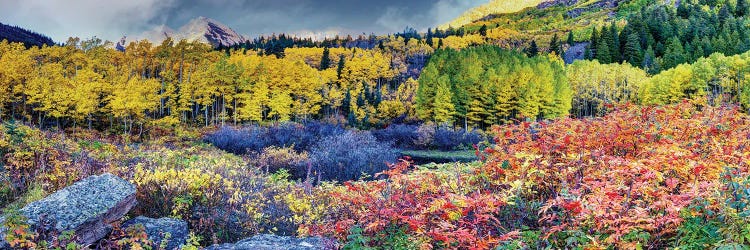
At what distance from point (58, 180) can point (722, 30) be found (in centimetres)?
9374

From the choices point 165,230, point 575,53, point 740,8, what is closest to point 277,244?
point 165,230

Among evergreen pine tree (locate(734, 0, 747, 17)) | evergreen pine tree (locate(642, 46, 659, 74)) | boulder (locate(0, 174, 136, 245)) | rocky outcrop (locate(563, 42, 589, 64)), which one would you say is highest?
evergreen pine tree (locate(734, 0, 747, 17))

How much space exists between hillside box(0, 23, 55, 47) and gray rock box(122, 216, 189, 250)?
89.2 meters

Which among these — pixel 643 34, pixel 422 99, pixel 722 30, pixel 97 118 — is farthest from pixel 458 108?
pixel 722 30

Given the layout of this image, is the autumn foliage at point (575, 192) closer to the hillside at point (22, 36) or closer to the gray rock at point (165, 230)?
the gray rock at point (165, 230)

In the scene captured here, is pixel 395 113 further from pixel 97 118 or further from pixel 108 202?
pixel 108 202

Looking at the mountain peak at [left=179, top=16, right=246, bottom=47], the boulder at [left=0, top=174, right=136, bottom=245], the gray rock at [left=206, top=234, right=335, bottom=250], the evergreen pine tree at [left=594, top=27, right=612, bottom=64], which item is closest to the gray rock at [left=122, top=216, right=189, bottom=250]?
the boulder at [left=0, top=174, right=136, bottom=245]

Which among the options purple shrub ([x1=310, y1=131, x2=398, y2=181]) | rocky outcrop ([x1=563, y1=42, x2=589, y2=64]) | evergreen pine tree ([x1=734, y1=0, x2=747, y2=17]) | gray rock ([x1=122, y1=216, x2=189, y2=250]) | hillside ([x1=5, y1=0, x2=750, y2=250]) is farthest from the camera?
evergreen pine tree ([x1=734, y1=0, x2=747, y2=17])

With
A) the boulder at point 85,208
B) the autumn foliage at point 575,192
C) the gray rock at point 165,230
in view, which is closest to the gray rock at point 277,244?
the autumn foliage at point 575,192

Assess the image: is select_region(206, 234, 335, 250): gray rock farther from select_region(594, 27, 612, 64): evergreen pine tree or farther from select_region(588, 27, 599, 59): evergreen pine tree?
select_region(588, 27, 599, 59): evergreen pine tree

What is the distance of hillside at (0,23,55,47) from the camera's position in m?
78.6

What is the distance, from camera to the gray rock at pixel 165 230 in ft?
17.8

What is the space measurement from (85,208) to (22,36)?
101441 mm

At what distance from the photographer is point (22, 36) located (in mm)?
84812
